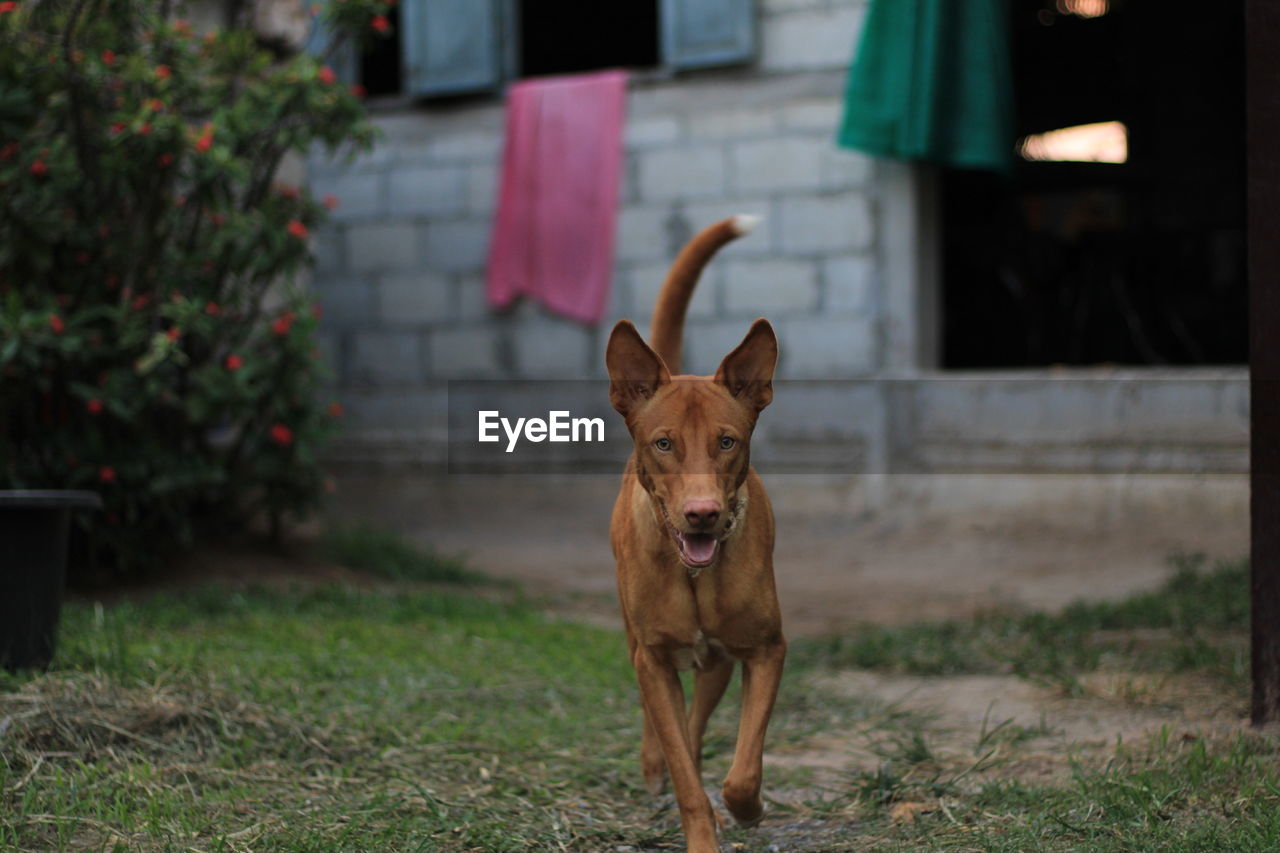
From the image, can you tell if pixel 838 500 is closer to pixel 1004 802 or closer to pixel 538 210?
pixel 538 210

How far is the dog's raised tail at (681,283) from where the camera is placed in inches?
157

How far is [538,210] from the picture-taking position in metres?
9.90

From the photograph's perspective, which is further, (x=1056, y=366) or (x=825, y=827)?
(x=1056, y=366)

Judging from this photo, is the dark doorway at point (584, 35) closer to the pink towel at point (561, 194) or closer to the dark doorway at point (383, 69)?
the dark doorway at point (383, 69)

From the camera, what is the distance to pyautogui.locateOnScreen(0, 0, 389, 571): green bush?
641 centimetres

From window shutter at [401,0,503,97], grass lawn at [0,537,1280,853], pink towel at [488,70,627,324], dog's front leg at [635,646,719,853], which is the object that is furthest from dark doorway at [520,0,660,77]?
dog's front leg at [635,646,719,853]

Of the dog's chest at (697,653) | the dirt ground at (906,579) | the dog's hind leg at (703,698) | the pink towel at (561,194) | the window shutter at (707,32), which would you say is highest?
the window shutter at (707,32)

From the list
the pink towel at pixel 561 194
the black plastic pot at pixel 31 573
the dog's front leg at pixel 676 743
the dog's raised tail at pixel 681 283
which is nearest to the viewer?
the dog's front leg at pixel 676 743

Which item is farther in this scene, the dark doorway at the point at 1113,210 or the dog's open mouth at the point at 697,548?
the dark doorway at the point at 1113,210

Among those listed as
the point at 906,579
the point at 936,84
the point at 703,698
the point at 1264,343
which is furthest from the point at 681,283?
the point at 936,84

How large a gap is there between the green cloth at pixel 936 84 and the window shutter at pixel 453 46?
2725mm

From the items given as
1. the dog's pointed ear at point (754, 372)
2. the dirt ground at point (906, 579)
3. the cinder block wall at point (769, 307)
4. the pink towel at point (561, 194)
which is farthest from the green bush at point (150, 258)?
the dog's pointed ear at point (754, 372)

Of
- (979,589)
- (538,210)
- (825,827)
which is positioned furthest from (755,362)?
(538,210)

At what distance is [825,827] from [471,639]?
2561 mm
